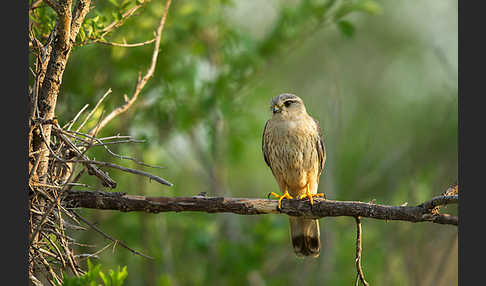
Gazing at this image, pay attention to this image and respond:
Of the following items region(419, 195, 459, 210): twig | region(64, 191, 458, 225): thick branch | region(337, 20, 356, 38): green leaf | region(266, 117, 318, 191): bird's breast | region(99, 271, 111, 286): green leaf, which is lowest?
region(99, 271, 111, 286): green leaf

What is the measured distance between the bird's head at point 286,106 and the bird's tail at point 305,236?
1215 millimetres

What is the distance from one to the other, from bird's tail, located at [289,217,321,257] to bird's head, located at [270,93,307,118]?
121cm

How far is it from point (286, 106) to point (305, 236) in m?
1.51

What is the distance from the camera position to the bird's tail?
5273mm

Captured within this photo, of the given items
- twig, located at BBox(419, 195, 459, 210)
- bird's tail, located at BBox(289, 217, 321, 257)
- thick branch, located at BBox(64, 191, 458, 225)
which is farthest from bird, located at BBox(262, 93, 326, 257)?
twig, located at BBox(419, 195, 459, 210)

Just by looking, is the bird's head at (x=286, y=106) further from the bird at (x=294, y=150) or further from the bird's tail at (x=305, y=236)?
the bird's tail at (x=305, y=236)

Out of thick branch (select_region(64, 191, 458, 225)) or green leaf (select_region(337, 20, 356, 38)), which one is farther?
green leaf (select_region(337, 20, 356, 38))

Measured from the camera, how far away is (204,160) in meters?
7.89

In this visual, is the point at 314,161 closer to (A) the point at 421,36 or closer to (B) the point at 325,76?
(B) the point at 325,76

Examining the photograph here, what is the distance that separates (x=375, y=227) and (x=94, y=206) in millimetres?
6123

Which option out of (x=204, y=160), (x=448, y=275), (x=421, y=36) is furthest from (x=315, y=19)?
(x=421, y=36)

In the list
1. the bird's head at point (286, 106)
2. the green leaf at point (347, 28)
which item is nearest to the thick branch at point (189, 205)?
the bird's head at point (286, 106)

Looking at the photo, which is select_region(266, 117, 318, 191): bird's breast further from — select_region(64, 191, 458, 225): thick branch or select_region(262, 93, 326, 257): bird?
select_region(64, 191, 458, 225): thick branch

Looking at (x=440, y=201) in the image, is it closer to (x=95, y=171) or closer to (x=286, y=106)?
(x=95, y=171)
